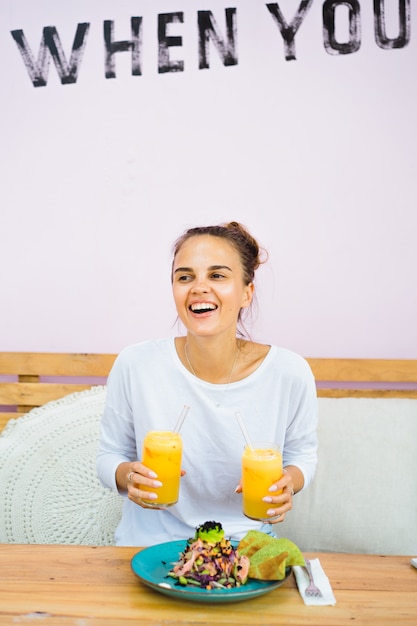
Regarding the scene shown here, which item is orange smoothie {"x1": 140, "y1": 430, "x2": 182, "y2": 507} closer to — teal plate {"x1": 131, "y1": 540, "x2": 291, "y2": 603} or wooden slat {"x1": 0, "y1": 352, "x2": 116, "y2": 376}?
teal plate {"x1": 131, "y1": 540, "x2": 291, "y2": 603}

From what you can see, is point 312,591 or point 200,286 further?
point 200,286

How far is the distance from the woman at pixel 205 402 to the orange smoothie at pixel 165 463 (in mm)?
224

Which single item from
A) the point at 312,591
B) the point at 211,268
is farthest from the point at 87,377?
the point at 312,591

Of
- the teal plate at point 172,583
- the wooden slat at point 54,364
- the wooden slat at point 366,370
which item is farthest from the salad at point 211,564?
the wooden slat at point 54,364

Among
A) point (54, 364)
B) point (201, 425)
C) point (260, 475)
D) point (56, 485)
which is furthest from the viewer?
point (54, 364)

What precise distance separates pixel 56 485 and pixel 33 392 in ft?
1.78

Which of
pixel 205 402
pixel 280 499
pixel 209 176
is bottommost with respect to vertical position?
pixel 280 499

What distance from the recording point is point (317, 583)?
116 centimetres

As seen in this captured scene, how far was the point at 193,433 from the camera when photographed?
164 centimetres

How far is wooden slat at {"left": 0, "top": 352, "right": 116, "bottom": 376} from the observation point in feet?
8.45

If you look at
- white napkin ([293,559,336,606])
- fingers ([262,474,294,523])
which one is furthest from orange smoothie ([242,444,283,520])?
white napkin ([293,559,336,606])

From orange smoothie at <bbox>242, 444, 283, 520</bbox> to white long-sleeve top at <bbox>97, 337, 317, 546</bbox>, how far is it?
287 millimetres

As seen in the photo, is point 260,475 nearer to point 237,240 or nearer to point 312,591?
point 312,591

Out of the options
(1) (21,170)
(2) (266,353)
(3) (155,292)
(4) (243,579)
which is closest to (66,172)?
(1) (21,170)
